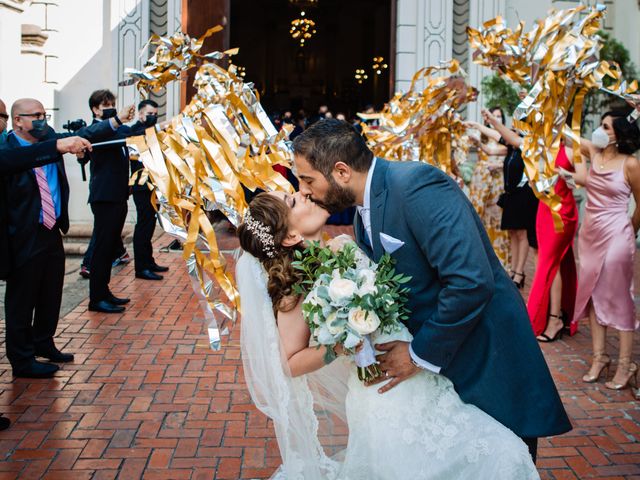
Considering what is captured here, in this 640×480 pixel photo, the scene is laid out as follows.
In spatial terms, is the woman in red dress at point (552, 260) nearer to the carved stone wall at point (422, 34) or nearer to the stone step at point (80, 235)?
the stone step at point (80, 235)

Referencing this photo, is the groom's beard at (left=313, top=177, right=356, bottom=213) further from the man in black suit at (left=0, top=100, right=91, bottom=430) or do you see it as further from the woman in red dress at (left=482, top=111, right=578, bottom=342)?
the woman in red dress at (left=482, top=111, right=578, bottom=342)

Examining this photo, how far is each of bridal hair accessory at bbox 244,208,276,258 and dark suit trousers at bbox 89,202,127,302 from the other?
180 inches

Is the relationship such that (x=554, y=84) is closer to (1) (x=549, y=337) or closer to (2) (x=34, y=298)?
(1) (x=549, y=337)

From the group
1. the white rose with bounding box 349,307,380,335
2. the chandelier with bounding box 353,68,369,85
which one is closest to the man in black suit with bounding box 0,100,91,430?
the white rose with bounding box 349,307,380,335

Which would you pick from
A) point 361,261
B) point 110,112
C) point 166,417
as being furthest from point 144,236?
point 361,261

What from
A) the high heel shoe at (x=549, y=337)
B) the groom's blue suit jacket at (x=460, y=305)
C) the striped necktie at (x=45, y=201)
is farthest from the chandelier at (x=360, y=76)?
the groom's blue suit jacket at (x=460, y=305)

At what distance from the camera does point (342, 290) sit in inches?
96.3

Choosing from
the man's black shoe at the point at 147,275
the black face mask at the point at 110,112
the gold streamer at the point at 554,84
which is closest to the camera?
the gold streamer at the point at 554,84

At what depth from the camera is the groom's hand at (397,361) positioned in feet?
8.45

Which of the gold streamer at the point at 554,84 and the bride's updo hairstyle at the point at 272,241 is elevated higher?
the gold streamer at the point at 554,84

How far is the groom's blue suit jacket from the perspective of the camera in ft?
7.82

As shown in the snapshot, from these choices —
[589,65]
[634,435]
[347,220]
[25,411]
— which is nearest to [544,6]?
[347,220]

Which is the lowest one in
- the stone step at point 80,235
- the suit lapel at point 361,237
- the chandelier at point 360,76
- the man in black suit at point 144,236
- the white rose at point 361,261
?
the stone step at point 80,235

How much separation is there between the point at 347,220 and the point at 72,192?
15.8 feet
